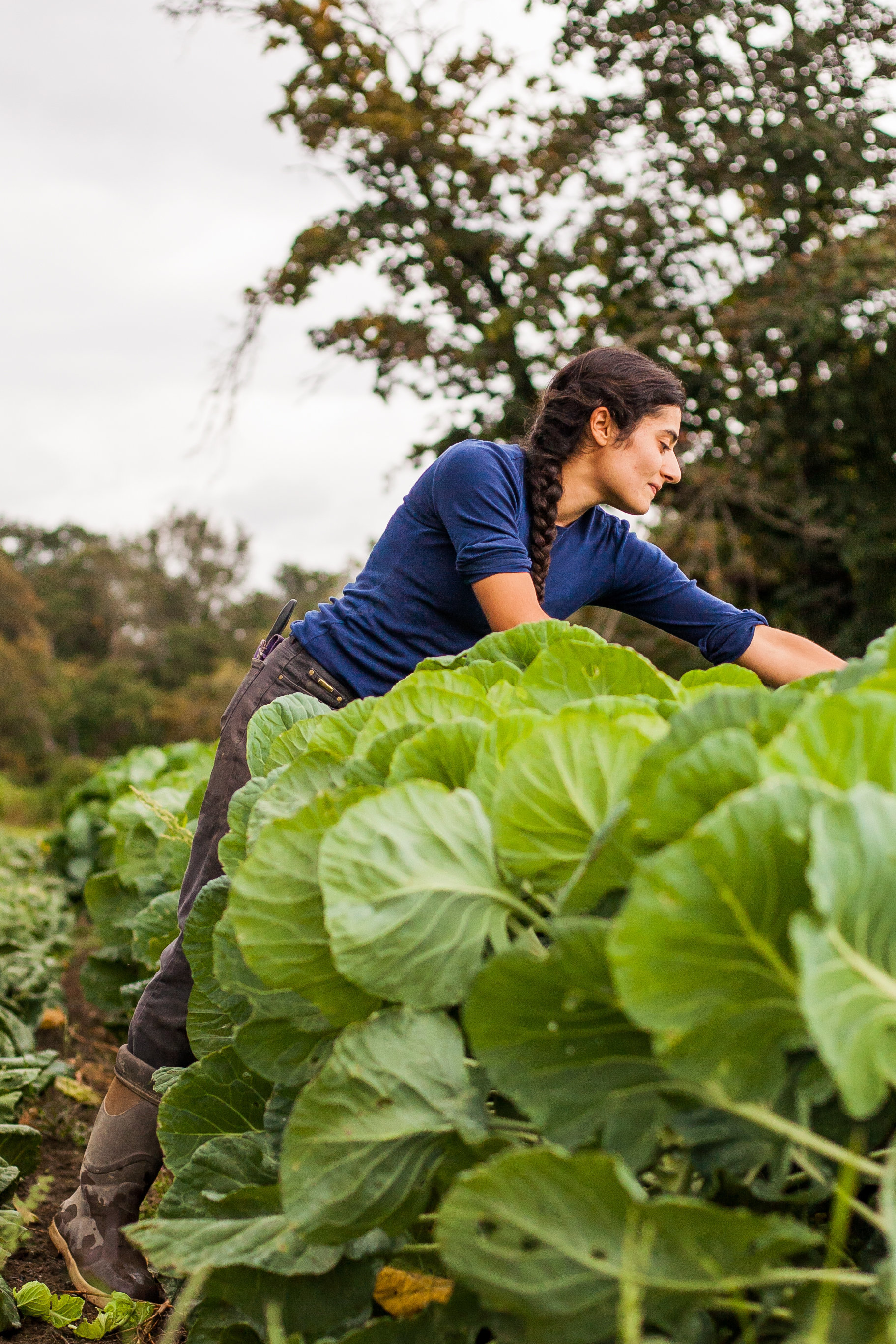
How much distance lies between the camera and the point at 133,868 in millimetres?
4445

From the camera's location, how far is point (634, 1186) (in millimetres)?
832

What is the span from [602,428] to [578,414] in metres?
0.07

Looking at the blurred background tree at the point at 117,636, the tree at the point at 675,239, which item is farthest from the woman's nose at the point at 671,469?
the blurred background tree at the point at 117,636

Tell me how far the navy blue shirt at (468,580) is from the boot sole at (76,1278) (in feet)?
4.36

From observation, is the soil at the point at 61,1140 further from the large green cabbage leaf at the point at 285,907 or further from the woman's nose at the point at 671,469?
the woman's nose at the point at 671,469

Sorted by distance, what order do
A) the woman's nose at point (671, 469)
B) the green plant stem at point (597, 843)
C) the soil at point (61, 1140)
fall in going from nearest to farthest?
the green plant stem at point (597, 843) → the soil at point (61, 1140) → the woman's nose at point (671, 469)

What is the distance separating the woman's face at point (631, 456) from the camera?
2383 millimetres

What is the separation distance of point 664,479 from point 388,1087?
1759 mm

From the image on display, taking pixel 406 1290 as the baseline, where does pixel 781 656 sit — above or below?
above

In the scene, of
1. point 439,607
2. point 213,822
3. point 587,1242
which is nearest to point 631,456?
point 439,607

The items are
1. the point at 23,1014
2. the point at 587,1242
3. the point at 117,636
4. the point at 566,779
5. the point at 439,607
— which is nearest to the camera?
the point at 587,1242

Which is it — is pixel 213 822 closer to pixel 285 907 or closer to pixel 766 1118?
pixel 285 907

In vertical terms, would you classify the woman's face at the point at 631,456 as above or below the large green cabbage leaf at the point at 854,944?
above

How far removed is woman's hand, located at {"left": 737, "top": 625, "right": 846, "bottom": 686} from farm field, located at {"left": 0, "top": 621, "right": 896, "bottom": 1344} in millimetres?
869
